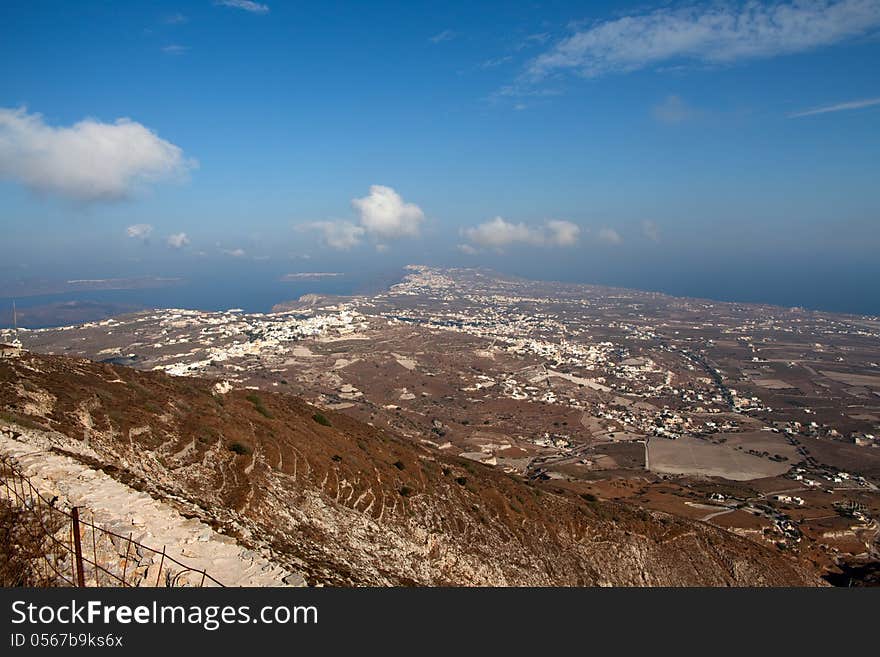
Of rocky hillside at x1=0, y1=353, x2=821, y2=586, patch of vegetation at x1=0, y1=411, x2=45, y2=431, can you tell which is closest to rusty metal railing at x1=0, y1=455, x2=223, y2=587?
rocky hillside at x1=0, y1=353, x2=821, y2=586

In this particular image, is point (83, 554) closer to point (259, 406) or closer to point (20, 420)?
point (20, 420)

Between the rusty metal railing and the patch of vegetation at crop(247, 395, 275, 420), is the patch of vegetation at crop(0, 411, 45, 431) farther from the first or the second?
the patch of vegetation at crop(247, 395, 275, 420)

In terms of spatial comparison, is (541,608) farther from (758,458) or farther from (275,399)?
(758,458)

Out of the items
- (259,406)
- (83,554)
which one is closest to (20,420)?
(83,554)

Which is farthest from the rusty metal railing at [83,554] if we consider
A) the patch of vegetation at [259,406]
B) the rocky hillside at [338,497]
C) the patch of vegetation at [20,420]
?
the patch of vegetation at [259,406]

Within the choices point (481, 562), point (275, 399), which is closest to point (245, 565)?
point (481, 562)

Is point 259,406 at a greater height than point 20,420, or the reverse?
point 20,420
